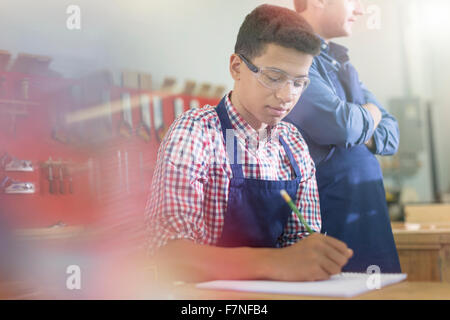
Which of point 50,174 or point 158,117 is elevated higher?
point 158,117

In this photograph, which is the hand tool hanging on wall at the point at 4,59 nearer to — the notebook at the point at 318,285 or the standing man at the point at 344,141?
the standing man at the point at 344,141

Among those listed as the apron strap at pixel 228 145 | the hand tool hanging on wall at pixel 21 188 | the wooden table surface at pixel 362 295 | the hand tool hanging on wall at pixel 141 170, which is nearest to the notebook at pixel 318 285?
the wooden table surface at pixel 362 295

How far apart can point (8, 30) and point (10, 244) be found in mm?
516

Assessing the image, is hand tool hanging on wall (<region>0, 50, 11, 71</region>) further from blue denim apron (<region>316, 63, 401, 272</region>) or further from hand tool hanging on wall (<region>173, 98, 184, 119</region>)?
blue denim apron (<region>316, 63, 401, 272</region>)

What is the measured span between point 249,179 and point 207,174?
3.2 inches

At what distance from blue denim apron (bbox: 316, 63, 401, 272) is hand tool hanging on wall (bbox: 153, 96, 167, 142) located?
404mm

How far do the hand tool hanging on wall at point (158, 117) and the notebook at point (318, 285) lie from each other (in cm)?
60

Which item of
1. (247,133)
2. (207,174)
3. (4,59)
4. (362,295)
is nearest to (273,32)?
(247,133)

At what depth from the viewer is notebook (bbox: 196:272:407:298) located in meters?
0.78

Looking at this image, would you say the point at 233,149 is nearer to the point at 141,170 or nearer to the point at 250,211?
the point at 250,211

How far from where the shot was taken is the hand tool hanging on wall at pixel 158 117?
1.40 metres

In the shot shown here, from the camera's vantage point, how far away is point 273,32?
1.11 m
